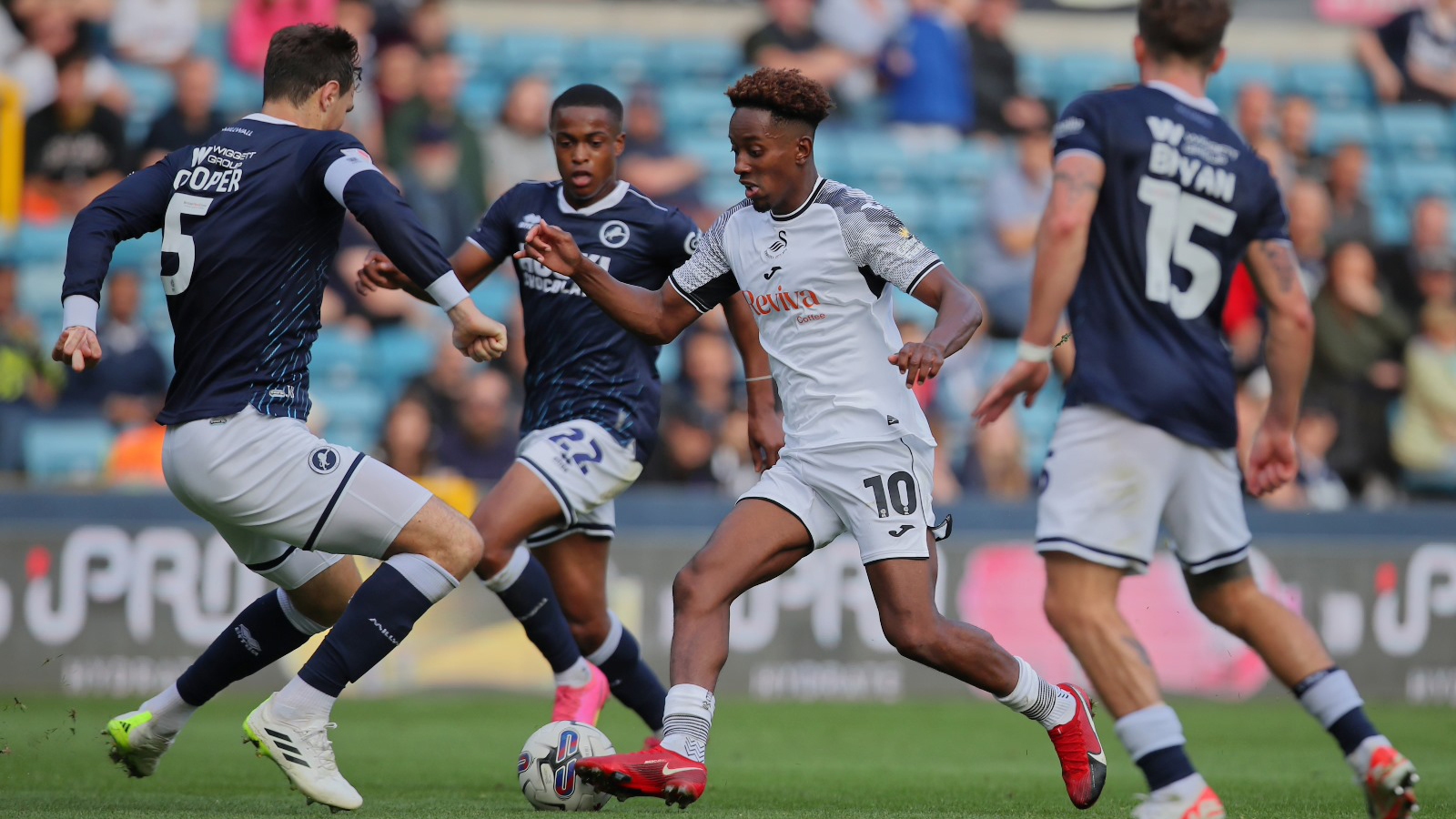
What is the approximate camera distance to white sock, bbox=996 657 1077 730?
576 centimetres

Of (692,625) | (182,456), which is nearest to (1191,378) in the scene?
(692,625)

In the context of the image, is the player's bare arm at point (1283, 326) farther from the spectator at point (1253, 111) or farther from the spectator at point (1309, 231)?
the spectator at point (1253, 111)

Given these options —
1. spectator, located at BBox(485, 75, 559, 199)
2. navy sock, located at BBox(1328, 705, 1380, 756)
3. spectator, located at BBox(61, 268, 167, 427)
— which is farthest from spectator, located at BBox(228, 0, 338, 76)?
navy sock, located at BBox(1328, 705, 1380, 756)

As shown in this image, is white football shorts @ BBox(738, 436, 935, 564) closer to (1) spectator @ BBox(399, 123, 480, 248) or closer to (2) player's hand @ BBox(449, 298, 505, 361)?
(2) player's hand @ BBox(449, 298, 505, 361)

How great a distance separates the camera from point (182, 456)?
5422mm

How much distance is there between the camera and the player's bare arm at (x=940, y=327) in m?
4.96

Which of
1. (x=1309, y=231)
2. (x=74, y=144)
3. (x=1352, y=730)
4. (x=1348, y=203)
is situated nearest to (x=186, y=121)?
(x=74, y=144)

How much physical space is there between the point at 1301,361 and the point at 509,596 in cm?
323

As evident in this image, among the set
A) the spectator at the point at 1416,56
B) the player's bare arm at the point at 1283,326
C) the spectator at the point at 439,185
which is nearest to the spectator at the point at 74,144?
the spectator at the point at 439,185

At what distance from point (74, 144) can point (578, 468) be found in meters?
8.47

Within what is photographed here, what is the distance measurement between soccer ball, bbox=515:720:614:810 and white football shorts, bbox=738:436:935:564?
3.90 feet

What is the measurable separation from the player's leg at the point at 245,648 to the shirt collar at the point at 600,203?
1.91m

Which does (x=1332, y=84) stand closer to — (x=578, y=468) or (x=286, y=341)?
(x=578, y=468)

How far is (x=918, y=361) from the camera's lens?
495cm
